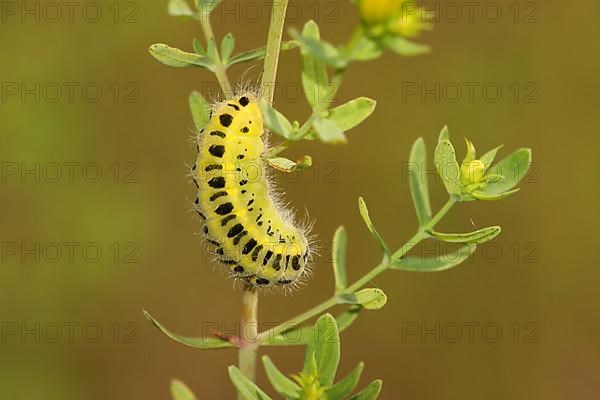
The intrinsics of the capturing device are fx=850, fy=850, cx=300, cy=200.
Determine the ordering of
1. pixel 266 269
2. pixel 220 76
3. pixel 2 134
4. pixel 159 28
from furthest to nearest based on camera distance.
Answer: pixel 159 28 < pixel 2 134 < pixel 266 269 < pixel 220 76

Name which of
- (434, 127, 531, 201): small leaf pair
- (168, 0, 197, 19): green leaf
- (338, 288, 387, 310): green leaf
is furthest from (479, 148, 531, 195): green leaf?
(168, 0, 197, 19): green leaf

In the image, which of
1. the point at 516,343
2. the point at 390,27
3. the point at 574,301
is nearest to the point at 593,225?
the point at 574,301

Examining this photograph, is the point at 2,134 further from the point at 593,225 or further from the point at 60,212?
the point at 593,225

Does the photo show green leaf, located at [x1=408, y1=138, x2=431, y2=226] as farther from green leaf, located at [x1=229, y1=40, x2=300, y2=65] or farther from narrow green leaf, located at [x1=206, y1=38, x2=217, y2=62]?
narrow green leaf, located at [x1=206, y1=38, x2=217, y2=62]

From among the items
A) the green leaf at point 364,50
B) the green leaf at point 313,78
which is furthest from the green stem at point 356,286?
the green leaf at point 364,50

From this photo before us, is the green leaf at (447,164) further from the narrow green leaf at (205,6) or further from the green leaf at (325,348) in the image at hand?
the narrow green leaf at (205,6)

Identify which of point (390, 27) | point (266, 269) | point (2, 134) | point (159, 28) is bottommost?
point (266, 269)
